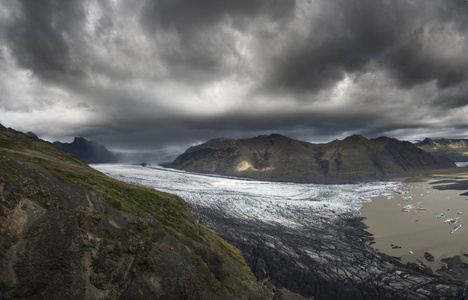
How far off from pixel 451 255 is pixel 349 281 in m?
25.7

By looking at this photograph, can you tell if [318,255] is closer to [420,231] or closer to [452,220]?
[420,231]

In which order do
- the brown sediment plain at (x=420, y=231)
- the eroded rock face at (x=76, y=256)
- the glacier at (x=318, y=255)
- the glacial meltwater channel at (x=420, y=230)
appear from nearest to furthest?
the eroded rock face at (x=76, y=256) < the glacier at (x=318, y=255) < the brown sediment plain at (x=420, y=231) < the glacial meltwater channel at (x=420, y=230)

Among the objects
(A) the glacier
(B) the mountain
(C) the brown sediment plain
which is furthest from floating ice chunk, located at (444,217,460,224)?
(B) the mountain

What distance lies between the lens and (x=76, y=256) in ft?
37.9

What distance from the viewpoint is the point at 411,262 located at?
139ft

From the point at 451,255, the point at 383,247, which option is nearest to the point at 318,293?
the point at 383,247

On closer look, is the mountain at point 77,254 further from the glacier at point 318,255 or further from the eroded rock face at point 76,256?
the glacier at point 318,255

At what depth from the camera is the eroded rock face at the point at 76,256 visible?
32.9 ft

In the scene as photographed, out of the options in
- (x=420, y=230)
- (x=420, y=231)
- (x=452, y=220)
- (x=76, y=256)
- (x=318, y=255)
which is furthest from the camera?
(x=452, y=220)

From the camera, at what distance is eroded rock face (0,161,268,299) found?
32.9 feet


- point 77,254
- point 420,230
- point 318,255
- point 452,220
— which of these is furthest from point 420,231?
point 77,254

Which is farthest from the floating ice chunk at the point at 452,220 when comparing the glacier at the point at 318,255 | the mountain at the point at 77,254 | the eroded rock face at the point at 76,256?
the eroded rock face at the point at 76,256

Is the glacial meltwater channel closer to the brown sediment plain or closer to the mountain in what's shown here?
the brown sediment plain

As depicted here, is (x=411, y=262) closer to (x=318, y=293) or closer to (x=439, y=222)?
(x=318, y=293)
